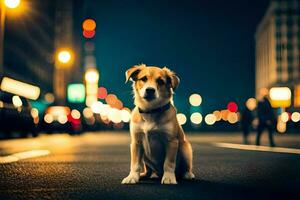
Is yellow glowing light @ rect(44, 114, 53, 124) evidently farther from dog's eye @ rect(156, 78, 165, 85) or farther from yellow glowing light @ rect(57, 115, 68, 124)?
dog's eye @ rect(156, 78, 165, 85)

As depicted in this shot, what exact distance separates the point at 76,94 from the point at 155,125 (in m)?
54.0

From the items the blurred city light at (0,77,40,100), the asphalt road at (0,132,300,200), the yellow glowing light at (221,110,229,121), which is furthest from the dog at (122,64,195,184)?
the yellow glowing light at (221,110,229,121)

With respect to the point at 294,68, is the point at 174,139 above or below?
below

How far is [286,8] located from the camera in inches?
5719

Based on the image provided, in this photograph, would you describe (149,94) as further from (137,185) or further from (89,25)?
(89,25)

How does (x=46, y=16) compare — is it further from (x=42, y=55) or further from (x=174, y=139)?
(x=174, y=139)

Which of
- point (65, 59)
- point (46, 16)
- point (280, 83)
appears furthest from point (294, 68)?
point (65, 59)

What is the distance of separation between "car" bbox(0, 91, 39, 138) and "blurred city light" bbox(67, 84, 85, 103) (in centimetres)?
3430

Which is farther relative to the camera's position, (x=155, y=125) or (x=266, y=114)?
(x=266, y=114)

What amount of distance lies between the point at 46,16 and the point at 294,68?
77209 mm

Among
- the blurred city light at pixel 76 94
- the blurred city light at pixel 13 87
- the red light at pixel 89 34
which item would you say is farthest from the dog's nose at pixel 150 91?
the red light at pixel 89 34

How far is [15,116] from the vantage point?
21781mm

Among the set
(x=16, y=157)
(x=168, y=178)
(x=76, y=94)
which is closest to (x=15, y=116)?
(x=16, y=157)

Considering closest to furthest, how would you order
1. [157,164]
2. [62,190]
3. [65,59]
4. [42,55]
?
[62,190]
[157,164]
[65,59]
[42,55]
